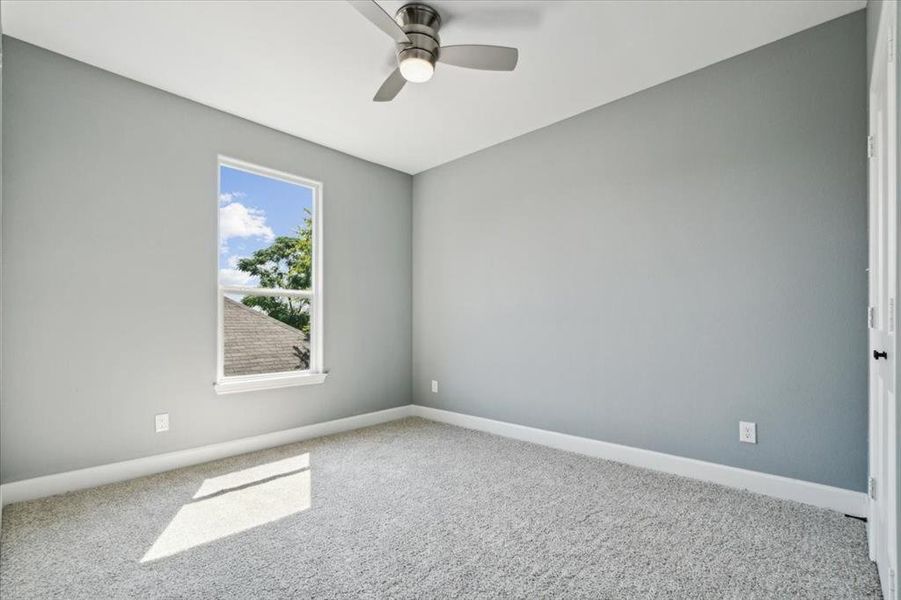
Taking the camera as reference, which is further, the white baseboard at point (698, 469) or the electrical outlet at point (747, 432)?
the electrical outlet at point (747, 432)

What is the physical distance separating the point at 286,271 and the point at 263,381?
92 cm

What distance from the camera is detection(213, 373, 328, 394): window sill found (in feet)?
10.8

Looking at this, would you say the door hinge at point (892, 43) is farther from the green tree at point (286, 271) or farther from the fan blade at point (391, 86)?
the green tree at point (286, 271)

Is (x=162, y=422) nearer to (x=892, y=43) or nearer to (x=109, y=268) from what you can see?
(x=109, y=268)

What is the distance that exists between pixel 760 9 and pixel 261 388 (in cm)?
390

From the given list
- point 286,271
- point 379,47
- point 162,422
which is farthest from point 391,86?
point 162,422

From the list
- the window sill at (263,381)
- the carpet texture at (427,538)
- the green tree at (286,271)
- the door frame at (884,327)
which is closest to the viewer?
the door frame at (884,327)

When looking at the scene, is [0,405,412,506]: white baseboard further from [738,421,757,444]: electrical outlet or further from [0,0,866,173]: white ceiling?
[738,421,757,444]: electrical outlet

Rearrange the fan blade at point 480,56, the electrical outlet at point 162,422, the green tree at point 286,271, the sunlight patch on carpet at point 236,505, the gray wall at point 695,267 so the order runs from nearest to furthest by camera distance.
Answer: the sunlight patch on carpet at point 236,505 → the fan blade at point 480,56 → the gray wall at point 695,267 → the electrical outlet at point 162,422 → the green tree at point 286,271

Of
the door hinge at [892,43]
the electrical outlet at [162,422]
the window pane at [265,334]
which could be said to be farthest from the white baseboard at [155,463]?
the door hinge at [892,43]

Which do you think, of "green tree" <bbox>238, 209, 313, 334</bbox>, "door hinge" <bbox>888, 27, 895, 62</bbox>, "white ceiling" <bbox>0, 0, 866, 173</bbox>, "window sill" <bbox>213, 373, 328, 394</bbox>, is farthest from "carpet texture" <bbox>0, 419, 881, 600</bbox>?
"white ceiling" <bbox>0, 0, 866, 173</bbox>

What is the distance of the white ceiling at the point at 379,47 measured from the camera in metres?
2.29

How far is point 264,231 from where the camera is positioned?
366 cm

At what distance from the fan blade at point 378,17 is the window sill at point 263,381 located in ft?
8.44
